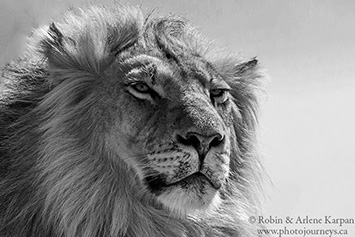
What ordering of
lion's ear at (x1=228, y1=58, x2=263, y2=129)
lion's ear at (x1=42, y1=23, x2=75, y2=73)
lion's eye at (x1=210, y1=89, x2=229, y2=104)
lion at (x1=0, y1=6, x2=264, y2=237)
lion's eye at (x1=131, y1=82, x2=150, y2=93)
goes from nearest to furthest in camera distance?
lion at (x1=0, y1=6, x2=264, y2=237) < lion's eye at (x1=131, y1=82, x2=150, y2=93) < lion's ear at (x1=42, y1=23, x2=75, y2=73) < lion's eye at (x1=210, y1=89, x2=229, y2=104) < lion's ear at (x1=228, y1=58, x2=263, y2=129)

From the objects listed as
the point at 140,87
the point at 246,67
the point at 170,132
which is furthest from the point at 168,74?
the point at 246,67

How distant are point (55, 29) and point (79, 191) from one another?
1.23 m

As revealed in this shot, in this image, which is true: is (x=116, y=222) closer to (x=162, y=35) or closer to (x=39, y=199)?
(x=39, y=199)

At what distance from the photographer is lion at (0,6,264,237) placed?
15.7 ft

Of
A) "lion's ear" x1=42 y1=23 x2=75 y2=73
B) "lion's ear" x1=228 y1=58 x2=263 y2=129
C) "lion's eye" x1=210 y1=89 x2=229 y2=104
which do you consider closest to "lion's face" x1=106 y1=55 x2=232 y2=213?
"lion's eye" x1=210 y1=89 x2=229 y2=104

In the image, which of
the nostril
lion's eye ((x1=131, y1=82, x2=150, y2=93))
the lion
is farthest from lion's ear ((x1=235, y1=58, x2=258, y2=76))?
the nostril

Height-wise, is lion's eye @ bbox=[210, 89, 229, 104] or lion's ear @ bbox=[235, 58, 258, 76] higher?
lion's ear @ bbox=[235, 58, 258, 76]

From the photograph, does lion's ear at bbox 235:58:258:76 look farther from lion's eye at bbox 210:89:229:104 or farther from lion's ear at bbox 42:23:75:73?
lion's ear at bbox 42:23:75:73

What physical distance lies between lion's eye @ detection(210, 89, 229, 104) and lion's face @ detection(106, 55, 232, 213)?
0.42 ft

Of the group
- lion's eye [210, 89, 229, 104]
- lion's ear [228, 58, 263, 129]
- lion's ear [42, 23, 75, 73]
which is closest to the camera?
lion's ear [42, 23, 75, 73]

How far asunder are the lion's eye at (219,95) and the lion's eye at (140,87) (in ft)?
2.05

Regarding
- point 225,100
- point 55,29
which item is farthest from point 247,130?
point 55,29

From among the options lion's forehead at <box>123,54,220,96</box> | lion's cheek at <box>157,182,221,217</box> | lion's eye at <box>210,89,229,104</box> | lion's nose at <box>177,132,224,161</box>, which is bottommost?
lion's cheek at <box>157,182,221,217</box>

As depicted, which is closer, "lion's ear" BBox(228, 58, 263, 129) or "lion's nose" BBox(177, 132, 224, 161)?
"lion's nose" BBox(177, 132, 224, 161)
